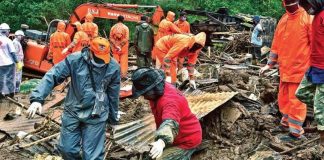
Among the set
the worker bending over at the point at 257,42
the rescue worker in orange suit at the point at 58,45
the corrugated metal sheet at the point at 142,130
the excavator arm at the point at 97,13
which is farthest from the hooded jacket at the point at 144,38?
the corrugated metal sheet at the point at 142,130

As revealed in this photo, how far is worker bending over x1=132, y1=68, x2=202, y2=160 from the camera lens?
3.71m

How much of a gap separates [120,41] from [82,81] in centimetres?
734

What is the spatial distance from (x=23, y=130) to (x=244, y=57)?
33.8ft

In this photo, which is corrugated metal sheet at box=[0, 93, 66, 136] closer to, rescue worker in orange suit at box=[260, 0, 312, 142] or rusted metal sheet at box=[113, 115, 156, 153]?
rusted metal sheet at box=[113, 115, 156, 153]

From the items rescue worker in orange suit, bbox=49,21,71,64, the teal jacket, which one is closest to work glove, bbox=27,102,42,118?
the teal jacket

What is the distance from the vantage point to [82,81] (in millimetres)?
4945

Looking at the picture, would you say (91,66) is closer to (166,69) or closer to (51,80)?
(51,80)

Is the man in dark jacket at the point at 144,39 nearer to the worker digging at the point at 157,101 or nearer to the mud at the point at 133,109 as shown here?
the worker digging at the point at 157,101

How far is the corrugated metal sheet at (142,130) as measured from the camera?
5812mm

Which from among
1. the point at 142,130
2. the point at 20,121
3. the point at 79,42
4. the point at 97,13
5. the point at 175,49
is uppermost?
the point at 97,13

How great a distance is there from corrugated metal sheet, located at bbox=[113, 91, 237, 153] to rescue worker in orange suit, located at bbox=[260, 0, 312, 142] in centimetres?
106

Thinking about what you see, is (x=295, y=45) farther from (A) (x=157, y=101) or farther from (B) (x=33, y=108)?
(B) (x=33, y=108)

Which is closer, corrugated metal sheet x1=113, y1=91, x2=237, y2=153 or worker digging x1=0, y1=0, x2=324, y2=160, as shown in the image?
worker digging x1=0, y1=0, x2=324, y2=160

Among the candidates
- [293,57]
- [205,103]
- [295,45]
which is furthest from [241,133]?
[295,45]
